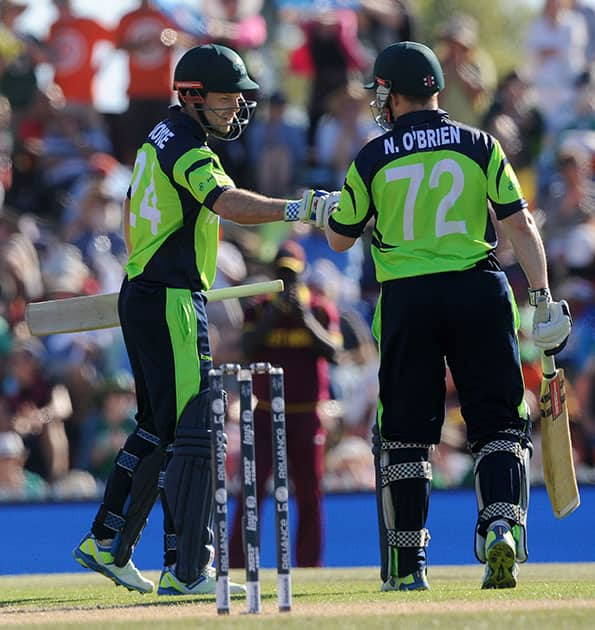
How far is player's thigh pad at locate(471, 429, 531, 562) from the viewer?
6871 millimetres

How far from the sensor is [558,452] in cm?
724

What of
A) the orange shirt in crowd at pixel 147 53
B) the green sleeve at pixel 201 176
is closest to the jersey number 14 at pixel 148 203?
the green sleeve at pixel 201 176

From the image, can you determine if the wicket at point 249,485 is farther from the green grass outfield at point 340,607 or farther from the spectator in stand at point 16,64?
the spectator in stand at point 16,64

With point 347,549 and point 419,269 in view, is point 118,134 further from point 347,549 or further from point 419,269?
point 419,269

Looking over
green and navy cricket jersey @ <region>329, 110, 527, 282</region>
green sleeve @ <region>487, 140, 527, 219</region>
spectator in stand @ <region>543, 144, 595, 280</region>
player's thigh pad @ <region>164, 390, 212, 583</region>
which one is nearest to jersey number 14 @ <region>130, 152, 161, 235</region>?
player's thigh pad @ <region>164, 390, 212, 583</region>

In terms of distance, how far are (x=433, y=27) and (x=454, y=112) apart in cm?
2436

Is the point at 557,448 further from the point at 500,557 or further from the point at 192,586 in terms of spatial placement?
the point at 192,586

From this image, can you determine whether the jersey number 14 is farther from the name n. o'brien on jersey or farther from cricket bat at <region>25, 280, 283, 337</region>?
the name n. o'brien on jersey

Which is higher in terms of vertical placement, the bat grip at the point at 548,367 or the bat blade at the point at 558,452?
the bat grip at the point at 548,367

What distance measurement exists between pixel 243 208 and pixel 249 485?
1.60m

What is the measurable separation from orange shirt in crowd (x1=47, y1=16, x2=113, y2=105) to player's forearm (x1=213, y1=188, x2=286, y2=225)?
9452 mm

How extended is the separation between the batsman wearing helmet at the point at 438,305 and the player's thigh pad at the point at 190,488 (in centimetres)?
77

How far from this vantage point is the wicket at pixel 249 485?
5.80 metres

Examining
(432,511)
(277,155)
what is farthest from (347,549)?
(277,155)
